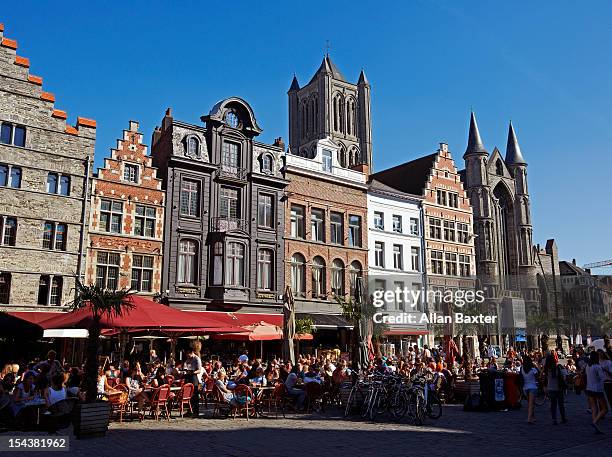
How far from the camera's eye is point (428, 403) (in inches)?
531

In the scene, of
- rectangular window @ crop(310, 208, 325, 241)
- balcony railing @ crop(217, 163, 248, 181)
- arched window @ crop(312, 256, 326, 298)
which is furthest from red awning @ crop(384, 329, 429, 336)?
balcony railing @ crop(217, 163, 248, 181)

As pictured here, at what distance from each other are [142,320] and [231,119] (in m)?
19.5

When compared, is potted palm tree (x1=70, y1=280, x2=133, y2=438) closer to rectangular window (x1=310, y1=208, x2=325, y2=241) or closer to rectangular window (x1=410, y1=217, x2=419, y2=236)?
rectangular window (x1=310, y1=208, x2=325, y2=241)

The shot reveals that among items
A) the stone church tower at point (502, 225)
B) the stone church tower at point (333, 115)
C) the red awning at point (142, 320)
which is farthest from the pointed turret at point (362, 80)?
the red awning at point (142, 320)

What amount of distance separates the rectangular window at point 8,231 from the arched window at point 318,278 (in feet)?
51.4

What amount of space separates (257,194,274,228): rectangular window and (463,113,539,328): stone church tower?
29924mm

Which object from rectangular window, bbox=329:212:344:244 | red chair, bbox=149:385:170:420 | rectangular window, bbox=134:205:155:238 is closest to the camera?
red chair, bbox=149:385:170:420

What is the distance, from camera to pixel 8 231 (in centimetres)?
2309

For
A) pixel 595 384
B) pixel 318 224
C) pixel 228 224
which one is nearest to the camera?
pixel 595 384

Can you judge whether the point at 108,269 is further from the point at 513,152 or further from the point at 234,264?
the point at 513,152

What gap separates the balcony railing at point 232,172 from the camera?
29039mm

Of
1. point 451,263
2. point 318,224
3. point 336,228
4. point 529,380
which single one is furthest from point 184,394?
point 451,263

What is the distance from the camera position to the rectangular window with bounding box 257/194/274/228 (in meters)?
30.2

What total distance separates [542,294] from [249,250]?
1941 inches
